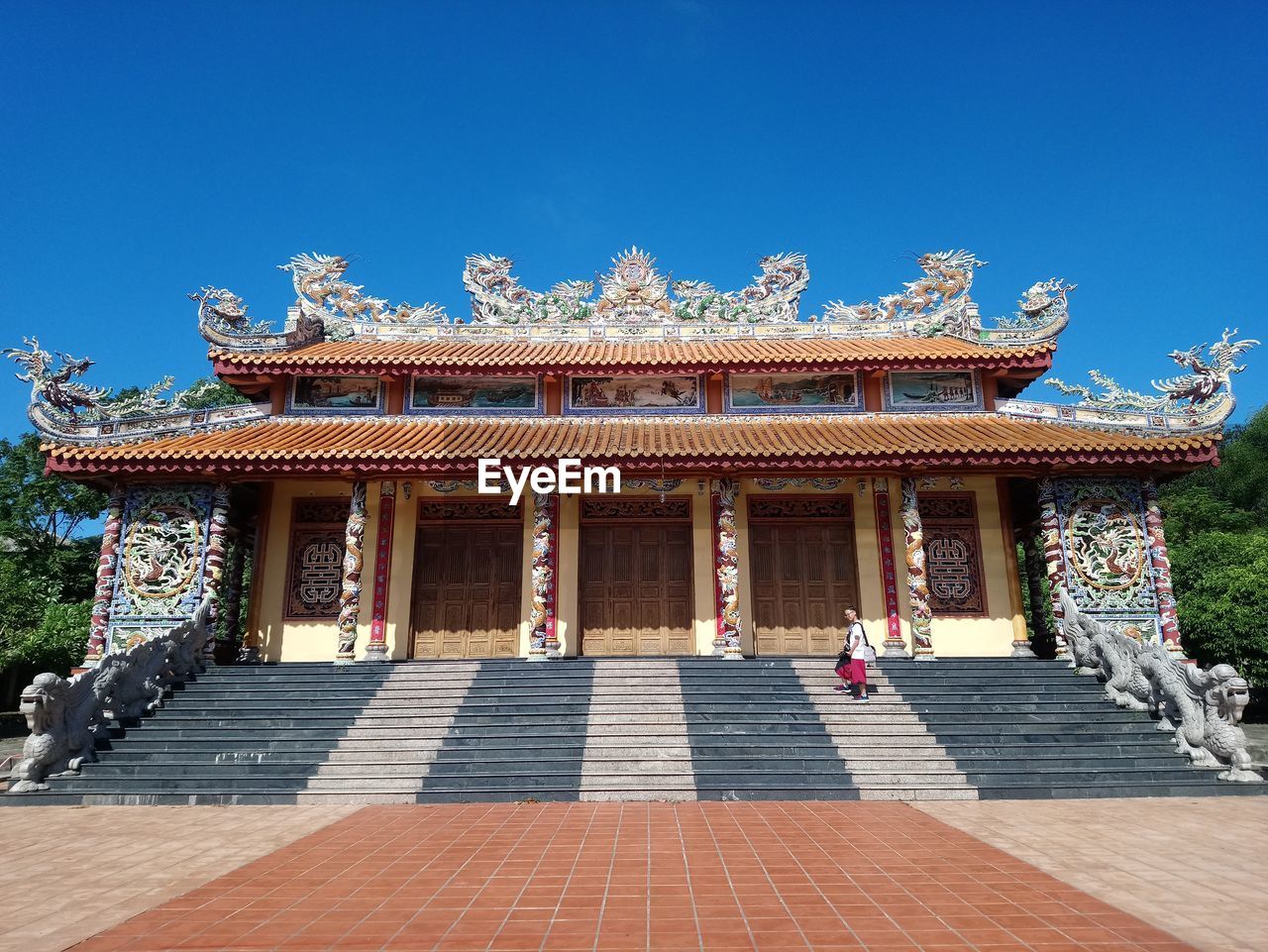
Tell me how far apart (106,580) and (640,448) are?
28.9 ft

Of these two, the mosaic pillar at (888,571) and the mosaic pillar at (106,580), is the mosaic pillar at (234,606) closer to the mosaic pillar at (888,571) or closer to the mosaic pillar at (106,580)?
the mosaic pillar at (106,580)

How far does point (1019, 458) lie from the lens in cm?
1177

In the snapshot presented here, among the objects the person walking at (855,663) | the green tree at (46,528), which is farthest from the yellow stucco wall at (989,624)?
the green tree at (46,528)

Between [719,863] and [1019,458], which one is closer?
[719,863]

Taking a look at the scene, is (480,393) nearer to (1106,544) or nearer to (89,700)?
(89,700)

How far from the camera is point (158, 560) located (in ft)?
39.5

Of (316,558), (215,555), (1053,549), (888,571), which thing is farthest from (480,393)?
(1053,549)

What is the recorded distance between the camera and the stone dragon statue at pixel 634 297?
1677cm

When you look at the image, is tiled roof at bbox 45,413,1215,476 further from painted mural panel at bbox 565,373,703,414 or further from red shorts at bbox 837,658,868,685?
red shorts at bbox 837,658,868,685

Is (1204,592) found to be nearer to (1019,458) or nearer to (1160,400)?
(1160,400)

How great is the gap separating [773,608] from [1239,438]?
3018cm

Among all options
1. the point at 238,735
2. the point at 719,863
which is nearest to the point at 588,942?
the point at 719,863

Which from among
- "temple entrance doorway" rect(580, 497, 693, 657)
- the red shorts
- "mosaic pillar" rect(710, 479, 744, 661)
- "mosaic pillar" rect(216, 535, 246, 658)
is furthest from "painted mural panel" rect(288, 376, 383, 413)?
the red shorts

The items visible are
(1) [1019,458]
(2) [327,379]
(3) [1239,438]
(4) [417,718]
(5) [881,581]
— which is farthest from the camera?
(3) [1239,438]
